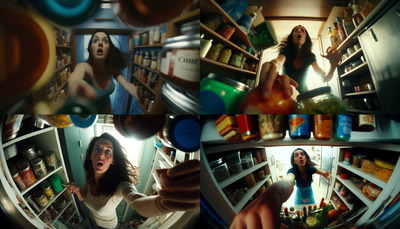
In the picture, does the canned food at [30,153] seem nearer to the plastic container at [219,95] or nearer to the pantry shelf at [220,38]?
the plastic container at [219,95]

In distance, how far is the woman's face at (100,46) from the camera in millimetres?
833

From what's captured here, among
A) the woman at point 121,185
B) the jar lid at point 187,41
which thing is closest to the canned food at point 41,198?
the woman at point 121,185

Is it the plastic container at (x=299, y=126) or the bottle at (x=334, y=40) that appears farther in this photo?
the bottle at (x=334, y=40)

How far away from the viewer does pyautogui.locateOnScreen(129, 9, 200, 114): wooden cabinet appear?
0.81m

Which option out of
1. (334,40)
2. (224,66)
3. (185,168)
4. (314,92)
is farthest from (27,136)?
(334,40)

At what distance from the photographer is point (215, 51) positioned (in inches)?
32.1

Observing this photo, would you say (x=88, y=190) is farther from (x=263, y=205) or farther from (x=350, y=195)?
(x=350, y=195)

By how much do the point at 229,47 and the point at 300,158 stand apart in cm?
57

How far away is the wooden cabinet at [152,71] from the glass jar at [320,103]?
1.91 feet

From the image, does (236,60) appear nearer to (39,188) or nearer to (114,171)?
(114,171)

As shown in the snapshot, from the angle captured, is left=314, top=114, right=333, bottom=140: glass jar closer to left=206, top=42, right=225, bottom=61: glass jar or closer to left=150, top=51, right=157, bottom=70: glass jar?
left=206, top=42, right=225, bottom=61: glass jar

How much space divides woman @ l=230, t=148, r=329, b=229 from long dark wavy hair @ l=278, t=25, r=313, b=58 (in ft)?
1.40

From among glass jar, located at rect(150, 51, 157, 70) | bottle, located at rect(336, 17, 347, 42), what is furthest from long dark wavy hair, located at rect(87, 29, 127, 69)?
bottle, located at rect(336, 17, 347, 42)

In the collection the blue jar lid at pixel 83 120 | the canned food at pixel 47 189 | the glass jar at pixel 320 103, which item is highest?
the glass jar at pixel 320 103
